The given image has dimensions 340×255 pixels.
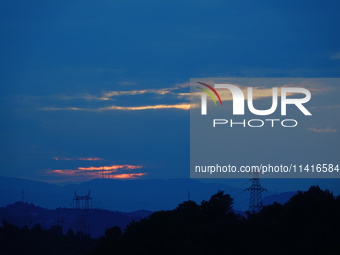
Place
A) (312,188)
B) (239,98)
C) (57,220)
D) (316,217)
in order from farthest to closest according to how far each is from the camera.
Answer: (57,220), (239,98), (312,188), (316,217)

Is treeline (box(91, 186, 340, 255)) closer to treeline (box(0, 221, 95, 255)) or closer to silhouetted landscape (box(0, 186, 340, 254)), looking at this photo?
silhouetted landscape (box(0, 186, 340, 254))

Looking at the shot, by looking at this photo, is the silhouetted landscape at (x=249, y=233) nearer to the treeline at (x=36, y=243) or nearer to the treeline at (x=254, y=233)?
the treeline at (x=254, y=233)

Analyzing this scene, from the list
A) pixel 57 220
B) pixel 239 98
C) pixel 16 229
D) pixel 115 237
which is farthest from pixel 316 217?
pixel 57 220

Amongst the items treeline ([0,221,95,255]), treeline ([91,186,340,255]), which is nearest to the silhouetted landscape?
treeline ([91,186,340,255])

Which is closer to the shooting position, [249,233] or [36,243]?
[249,233]

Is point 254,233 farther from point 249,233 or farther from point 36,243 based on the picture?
point 36,243

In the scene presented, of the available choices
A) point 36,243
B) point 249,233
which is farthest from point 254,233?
point 36,243

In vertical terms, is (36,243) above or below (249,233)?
below

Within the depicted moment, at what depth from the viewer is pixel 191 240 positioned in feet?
135

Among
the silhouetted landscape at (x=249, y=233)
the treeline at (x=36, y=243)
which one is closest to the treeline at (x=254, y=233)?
the silhouetted landscape at (x=249, y=233)

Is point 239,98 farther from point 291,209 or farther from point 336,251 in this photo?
point 336,251

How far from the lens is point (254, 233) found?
40531mm

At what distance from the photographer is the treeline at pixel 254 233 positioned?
123 feet

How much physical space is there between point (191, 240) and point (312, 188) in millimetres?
9027
